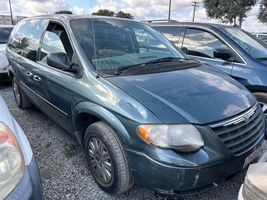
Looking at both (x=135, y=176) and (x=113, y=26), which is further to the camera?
(x=113, y=26)

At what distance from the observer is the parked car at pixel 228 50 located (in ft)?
11.7

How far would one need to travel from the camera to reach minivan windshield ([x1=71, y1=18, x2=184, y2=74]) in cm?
267

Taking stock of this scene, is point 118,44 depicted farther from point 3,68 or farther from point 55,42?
point 3,68

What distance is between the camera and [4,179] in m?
1.25

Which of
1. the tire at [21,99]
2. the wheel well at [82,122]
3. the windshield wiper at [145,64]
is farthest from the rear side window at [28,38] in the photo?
the windshield wiper at [145,64]

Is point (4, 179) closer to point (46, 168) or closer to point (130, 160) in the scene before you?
point (130, 160)

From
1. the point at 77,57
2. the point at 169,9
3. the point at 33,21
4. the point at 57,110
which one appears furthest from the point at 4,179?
the point at 169,9

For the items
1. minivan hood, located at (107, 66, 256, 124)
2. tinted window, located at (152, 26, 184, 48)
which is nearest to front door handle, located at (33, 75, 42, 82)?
minivan hood, located at (107, 66, 256, 124)

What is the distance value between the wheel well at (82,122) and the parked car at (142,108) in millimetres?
10

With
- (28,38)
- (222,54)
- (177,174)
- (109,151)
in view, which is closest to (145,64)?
(109,151)

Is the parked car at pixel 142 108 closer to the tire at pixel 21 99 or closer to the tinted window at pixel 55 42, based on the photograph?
the tinted window at pixel 55 42

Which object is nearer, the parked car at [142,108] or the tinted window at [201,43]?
the parked car at [142,108]

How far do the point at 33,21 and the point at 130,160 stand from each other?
119 inches

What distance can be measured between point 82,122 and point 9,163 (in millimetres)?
Answer: 1369
